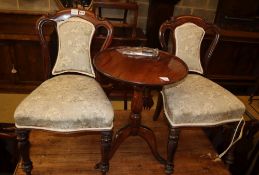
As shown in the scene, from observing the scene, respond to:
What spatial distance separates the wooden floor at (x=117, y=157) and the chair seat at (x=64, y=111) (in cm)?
37

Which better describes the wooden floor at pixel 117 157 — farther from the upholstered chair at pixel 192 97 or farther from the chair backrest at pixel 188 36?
the chair backrest at pixel 188 36

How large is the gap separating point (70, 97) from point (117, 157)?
23.2 inches

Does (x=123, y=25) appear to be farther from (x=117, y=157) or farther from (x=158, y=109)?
(x=117, y=157)

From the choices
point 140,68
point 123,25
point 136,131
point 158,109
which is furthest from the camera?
point 123,25

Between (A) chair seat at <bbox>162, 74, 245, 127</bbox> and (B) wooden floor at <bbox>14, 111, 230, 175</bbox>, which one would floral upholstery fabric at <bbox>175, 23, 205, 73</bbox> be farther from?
(B) wooden floor at <bbox>14, 111, 230, 175</bbox>

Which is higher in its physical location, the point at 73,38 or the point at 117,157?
the point at 73,38

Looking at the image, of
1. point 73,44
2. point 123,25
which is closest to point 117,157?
point 73,44

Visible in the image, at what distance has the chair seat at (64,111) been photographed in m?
1.36

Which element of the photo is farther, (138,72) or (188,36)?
(188,36)

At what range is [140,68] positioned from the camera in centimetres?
148

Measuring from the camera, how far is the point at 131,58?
1.61 meters

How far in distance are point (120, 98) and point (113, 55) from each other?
3.65 ft

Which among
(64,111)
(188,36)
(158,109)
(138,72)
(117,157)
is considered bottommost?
(117,157)

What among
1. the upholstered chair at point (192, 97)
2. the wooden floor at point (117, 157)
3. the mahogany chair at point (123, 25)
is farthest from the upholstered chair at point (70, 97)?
the mahogany chair at point (123, 25)
